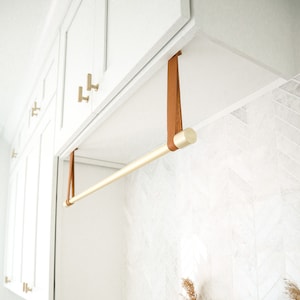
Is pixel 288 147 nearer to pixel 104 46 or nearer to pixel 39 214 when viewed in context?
pixel 104 46

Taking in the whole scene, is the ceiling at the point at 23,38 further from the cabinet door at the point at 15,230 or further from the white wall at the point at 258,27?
the white wall at the point at 258,27

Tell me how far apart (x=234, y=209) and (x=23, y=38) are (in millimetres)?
1395

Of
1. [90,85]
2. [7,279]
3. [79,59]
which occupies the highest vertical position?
[79,59]

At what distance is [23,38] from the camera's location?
75.1 inches

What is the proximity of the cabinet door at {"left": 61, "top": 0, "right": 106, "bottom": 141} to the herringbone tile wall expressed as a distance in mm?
430

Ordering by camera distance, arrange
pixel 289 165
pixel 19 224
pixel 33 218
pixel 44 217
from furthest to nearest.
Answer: pixel 19 224 → pixel 33 218 → pixel 44 217 → pixel 289 165

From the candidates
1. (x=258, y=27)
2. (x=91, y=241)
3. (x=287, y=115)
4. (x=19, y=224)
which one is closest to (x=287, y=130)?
(x=287, y=115)

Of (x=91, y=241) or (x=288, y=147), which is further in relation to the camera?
(x=91, y=241)

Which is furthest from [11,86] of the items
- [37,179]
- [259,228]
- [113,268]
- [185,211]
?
[259,228]

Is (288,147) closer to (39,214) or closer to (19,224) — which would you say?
(39,214)

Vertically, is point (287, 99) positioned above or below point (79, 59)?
below

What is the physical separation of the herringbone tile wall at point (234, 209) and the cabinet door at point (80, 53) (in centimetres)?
43

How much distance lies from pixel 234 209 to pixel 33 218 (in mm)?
1256

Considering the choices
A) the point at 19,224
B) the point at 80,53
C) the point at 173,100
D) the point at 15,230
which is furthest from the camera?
the point at 15,230
